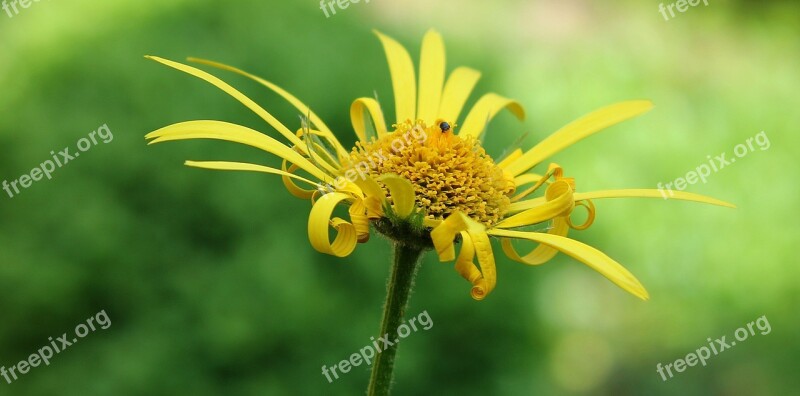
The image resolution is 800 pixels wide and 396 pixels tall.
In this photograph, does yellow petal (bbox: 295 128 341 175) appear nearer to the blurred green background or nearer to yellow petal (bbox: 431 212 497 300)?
yellow petal (bbox: 431 212 497 300)

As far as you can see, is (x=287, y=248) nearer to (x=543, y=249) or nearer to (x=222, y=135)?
(x=543, y=249)

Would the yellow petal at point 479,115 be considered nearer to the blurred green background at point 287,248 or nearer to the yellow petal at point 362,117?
the yellow petal at point 362,117

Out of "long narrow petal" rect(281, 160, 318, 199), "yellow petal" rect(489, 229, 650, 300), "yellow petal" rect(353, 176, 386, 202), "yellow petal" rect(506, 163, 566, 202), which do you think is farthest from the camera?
"yellow petal" rect(506, 163, 566, 202)

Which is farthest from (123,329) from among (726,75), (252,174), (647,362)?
(726,75)

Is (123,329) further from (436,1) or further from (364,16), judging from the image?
(436,1)

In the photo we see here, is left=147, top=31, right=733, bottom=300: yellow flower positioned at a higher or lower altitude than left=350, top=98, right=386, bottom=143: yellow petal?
lower

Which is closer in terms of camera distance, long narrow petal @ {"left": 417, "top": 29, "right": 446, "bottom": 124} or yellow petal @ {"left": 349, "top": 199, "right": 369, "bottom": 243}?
yellow petal @ {"left": 349, "top": 199, "right": 369, "bottom": 243}

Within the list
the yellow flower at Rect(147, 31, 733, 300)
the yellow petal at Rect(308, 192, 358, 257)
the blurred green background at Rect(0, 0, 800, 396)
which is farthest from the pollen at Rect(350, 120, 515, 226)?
the blurred green background at Rect(0, 0, 800, 396)
